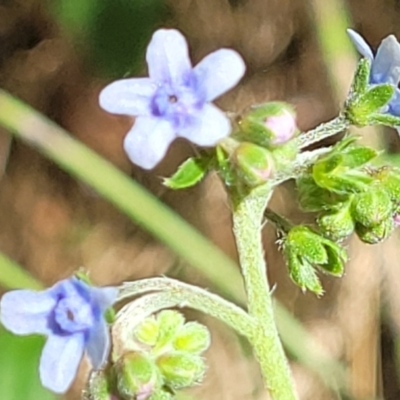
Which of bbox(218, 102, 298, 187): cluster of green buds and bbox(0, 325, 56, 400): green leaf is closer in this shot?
bbox(218, 102, 298, 187): cluster of green buds

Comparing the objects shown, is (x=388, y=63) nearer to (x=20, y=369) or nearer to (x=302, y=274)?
(x=302, y=274)

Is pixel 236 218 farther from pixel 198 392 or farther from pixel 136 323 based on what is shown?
pixel 198 392

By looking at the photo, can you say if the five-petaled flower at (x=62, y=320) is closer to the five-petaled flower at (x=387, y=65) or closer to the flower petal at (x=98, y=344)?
the flower petal at (x=98, y=344)

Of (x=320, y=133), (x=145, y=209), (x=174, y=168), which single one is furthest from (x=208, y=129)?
(x=174, y=168)

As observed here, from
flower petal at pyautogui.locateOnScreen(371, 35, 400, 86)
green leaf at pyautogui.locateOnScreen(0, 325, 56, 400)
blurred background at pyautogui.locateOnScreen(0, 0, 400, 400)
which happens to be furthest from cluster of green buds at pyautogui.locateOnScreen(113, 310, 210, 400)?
blurred background at pyautogui.locateOnScreen(0, 0, 400, 400)

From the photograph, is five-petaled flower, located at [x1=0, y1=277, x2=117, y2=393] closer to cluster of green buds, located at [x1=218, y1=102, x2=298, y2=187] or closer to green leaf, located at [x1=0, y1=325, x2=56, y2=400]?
cluster of green buds, located at [x1=218, y1=102, x2=298, y2=187]

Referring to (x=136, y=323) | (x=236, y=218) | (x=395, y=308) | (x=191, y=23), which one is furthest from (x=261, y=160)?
(x=191, y=23)
